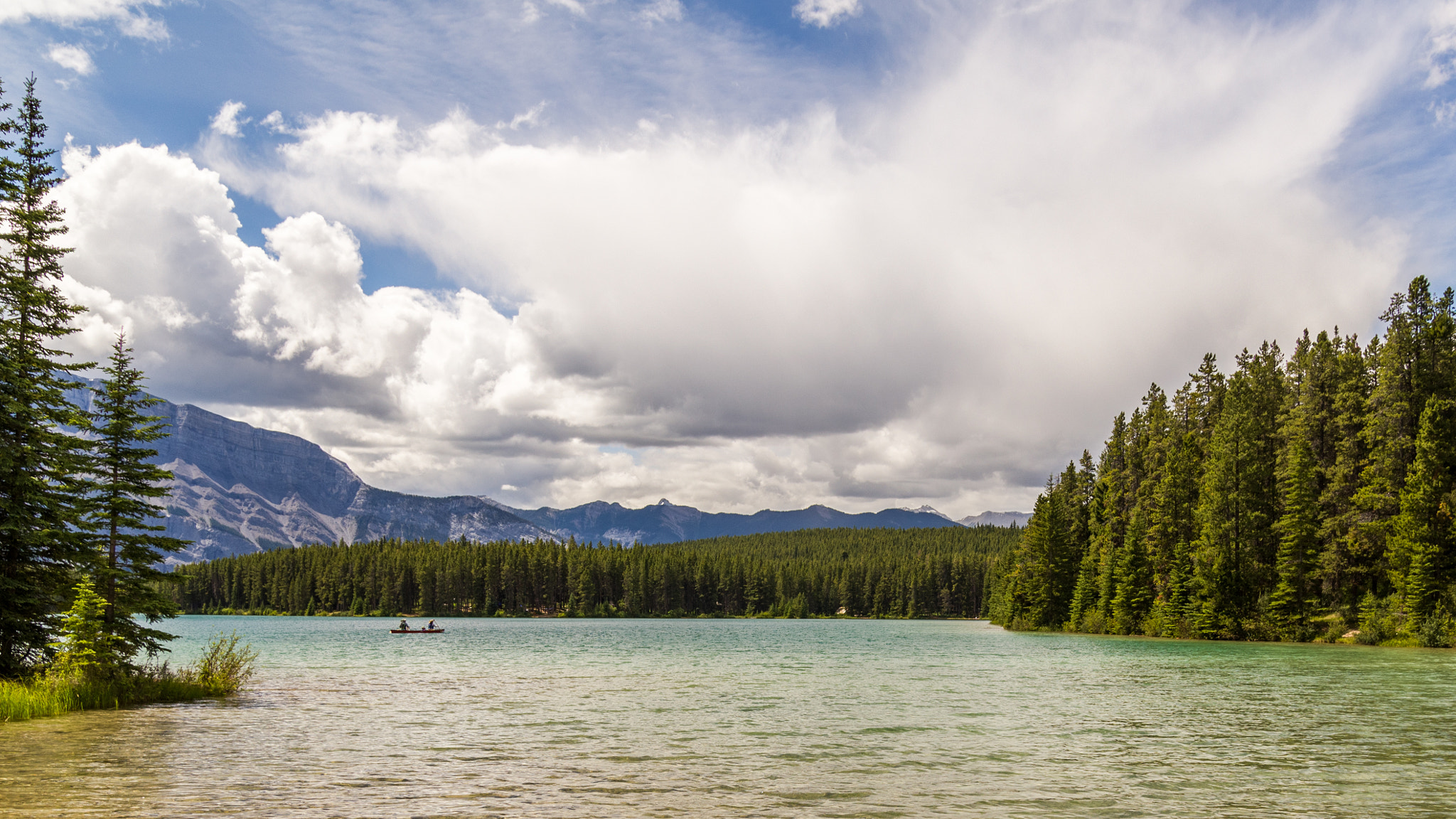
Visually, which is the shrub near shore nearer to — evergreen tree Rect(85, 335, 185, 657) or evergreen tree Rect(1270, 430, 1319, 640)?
evergreen tree Rect(85, 335, 185, 657)

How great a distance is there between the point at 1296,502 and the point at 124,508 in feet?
317

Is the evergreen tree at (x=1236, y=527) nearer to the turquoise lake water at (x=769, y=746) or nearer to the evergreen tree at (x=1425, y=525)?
the evergreen tree at (x=1425, y=525)

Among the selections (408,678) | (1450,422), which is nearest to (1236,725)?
(408,678)

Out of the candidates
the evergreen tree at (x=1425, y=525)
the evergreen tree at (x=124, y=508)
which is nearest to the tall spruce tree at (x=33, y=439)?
the evergreen tree at (x=124, y=508)

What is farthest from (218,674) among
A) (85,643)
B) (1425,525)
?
(1425,525)

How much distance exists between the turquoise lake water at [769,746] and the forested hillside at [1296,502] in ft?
99.7

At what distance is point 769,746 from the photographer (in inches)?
1092

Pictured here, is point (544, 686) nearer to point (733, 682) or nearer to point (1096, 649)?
point (733, 682)

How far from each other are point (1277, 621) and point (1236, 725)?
7098cm

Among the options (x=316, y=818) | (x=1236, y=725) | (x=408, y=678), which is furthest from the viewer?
(x=408, y=678)

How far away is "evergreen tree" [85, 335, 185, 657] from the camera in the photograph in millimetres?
35812

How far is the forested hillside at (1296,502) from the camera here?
7862 centimetres

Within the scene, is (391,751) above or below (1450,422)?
below

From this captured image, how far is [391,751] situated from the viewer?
86.8 feet
